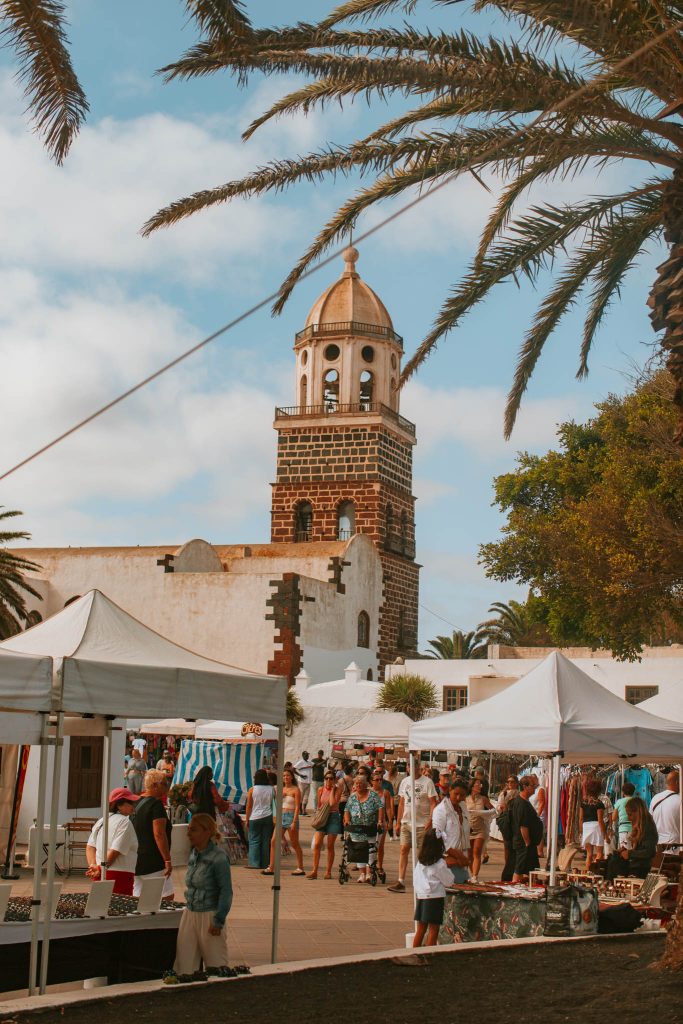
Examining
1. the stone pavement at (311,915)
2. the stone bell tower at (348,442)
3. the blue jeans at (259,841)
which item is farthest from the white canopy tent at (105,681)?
the stone bell tower at (348,442)

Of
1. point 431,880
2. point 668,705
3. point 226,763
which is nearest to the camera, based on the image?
point 431,880

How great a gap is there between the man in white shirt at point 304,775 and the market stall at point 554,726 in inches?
582

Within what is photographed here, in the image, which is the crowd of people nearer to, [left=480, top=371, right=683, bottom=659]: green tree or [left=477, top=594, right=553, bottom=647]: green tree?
[left=480, top=371, right=683, bottom=659]: green tree

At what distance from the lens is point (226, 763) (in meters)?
22.2

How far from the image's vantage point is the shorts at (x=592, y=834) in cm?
1656

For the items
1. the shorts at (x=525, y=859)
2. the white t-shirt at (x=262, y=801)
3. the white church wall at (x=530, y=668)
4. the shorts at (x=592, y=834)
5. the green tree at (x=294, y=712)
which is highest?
the white church wall at (x=530, y=668)

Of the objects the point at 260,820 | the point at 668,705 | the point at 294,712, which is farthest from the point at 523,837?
the point at 294,712

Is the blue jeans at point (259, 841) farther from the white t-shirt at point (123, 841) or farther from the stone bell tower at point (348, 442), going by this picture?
the stone bell tower at point (348, 442)

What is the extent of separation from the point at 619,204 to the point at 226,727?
1488 cm

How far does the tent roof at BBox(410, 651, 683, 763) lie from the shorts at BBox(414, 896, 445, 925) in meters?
2.24

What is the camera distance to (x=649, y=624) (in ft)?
96.7

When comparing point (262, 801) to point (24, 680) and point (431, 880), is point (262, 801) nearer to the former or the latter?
point (431, 880)

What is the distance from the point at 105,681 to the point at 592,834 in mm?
10034

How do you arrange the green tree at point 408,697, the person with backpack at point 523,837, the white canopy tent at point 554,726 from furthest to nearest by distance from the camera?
the green tree at point 408,697 → the person with backpack at point 523,837 → the white canopy tent at point 554,726
